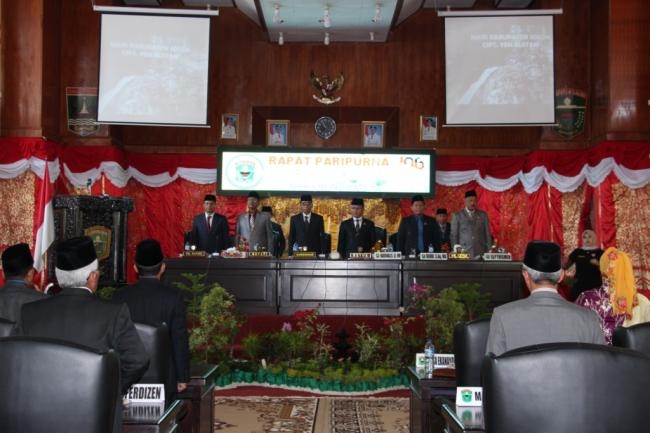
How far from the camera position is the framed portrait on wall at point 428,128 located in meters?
11.7

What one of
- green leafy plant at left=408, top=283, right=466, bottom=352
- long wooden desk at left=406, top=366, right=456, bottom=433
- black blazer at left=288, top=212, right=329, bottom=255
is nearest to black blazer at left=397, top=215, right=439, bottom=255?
black blazer at left=288, top=212, right=329, bottom=255

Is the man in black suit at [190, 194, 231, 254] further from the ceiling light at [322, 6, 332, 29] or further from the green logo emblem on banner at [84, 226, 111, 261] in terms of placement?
the ceiling light at [322, 6, 332, 29]

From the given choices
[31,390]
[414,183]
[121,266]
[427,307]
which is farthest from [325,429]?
[414,183]

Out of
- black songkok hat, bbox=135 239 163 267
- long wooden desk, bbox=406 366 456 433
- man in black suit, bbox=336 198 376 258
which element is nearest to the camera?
long wooden desk, bbox=406 366 456 433

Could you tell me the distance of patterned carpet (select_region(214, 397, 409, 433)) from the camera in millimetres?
4918

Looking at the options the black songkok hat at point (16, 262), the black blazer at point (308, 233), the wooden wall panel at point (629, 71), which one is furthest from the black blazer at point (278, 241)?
the black songkok hat at point (16, 262)

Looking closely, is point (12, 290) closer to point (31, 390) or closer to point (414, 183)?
point (31, 390)

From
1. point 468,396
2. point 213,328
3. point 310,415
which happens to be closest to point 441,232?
point 213,328

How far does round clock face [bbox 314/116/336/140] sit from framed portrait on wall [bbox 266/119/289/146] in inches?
19.5

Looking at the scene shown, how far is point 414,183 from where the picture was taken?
449 inches

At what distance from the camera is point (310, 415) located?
17.5ft

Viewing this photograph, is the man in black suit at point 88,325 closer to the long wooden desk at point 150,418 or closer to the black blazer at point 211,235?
the long wooden desk at point 150,418

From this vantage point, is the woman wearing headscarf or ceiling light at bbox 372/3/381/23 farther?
ceiling light at bbox 372/3/381/23

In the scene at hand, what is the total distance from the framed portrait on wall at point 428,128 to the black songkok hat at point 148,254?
8555 millimetres
